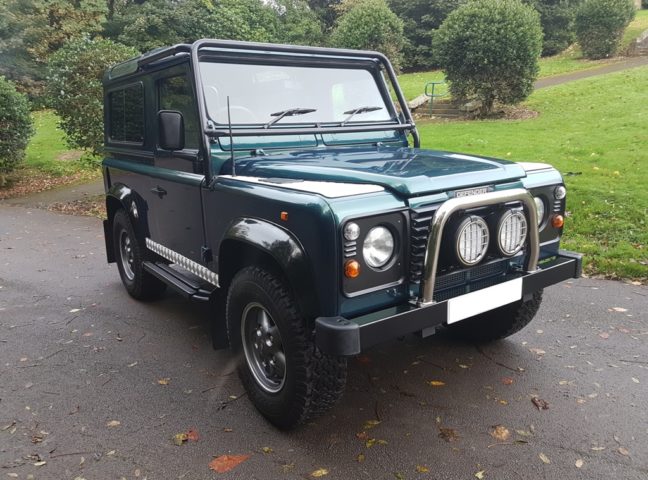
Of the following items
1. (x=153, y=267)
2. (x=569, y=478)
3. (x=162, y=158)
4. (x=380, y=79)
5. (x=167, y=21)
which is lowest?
(x=569, y=478)

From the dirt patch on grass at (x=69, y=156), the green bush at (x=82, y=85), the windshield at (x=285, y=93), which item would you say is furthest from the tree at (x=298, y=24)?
the windshield at (x=285, y=93)

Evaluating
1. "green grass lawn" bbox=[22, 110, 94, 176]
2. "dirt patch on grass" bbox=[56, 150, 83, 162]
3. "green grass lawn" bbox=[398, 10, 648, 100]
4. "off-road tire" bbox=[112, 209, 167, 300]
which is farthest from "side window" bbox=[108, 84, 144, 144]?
"green grass lawn" bbox=[398, 10, 648, 100]

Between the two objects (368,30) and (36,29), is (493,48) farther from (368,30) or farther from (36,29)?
(36,29)

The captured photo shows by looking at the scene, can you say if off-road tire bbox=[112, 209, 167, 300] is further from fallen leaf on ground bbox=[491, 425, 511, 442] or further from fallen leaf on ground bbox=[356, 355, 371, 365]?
fallen leaf on ground bbox=[491, 425, 511, 442]

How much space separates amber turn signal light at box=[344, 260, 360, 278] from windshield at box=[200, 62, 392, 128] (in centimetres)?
161

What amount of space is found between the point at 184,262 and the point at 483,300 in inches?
85.9

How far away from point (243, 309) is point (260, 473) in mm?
900

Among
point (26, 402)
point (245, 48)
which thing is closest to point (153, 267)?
point (26, 402)

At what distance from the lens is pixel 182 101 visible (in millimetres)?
3844

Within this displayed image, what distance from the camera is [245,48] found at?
3.81m

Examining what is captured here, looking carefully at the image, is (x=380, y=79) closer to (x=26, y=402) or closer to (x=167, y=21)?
(x=26, y=402)

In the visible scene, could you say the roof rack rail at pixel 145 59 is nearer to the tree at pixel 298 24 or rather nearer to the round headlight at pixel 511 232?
the round headlight at pixel 511 232

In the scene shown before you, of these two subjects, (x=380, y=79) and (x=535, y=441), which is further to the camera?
(x=380, y=79)

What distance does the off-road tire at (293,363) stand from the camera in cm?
276
